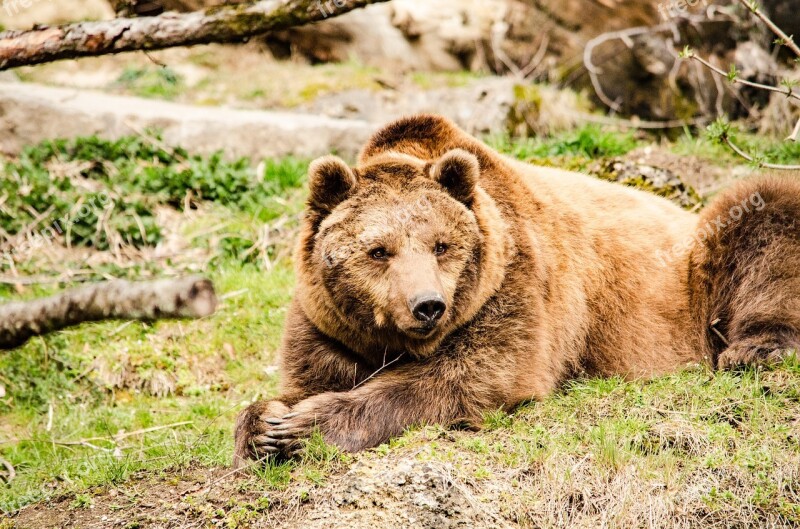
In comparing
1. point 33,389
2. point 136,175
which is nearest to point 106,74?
point 136,175

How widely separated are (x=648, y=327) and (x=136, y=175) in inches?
269

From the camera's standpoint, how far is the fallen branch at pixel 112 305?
9.43ft

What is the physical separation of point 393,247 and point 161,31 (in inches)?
71.7

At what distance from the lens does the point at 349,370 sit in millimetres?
5434

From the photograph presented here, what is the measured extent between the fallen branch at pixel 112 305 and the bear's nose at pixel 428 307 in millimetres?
1838

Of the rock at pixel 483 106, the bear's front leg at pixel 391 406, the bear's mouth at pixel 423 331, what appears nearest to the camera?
the bear's mouth at pixel 423 331

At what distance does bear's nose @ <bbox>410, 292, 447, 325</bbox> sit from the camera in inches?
182

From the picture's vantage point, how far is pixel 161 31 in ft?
15.3

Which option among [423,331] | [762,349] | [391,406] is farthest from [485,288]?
[762,349]

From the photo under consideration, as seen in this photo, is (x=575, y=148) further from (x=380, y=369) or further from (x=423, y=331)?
(x=423, y=331)

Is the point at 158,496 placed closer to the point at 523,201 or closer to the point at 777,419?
A: the point at 523,201

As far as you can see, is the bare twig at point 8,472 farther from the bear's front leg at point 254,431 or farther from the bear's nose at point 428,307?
the bear's nose at point 428,307

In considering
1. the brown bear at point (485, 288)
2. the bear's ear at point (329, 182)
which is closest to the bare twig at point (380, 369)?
the brown bear at point (485, 288)

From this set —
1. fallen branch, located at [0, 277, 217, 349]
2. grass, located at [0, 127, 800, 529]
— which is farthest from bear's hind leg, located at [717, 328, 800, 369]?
fallen branch, located at [0, 277, 217, 349]
